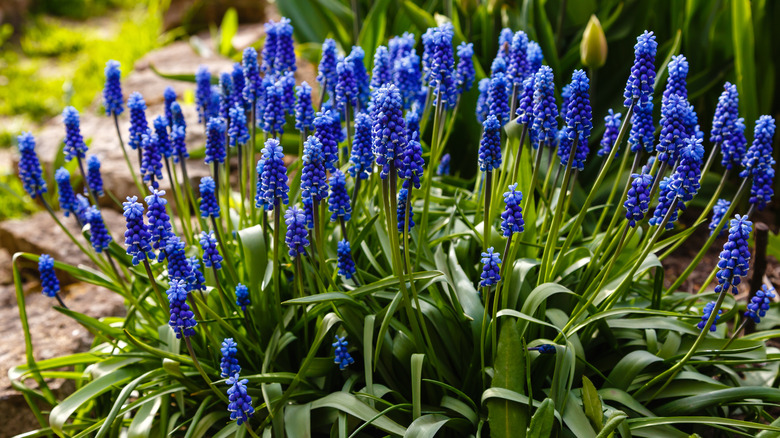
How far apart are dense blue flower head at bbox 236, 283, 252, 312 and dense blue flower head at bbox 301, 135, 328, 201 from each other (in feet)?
1.64

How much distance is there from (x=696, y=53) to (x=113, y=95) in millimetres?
3157

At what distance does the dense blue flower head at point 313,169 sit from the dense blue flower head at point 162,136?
0.86 metres

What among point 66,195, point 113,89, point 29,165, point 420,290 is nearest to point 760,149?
point 420,290

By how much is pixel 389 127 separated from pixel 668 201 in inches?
38.3

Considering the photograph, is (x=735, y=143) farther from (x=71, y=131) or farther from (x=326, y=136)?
(x=71, y=131)

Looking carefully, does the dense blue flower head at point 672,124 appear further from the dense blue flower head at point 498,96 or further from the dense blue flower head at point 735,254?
the dense blue flower head at point 498,96

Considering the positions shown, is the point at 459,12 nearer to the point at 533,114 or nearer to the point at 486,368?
the point at 533,114

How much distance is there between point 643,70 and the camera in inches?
83.4

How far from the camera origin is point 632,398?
2.36 meters

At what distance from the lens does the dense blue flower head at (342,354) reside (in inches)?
94.1

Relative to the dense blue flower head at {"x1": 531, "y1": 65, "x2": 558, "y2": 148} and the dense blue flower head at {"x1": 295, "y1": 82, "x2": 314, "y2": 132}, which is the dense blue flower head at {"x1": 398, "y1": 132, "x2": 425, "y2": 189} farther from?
the dense blue flower head at {"x1": 295, "y1": 82, "x2": 314, "y2": 132}

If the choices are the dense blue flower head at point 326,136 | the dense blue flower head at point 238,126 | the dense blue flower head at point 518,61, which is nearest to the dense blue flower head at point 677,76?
the dense blue flower head at point 518,61

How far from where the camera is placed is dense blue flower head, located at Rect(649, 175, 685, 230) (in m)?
2.13

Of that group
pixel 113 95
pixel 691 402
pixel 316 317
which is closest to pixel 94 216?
pixel 113 95
